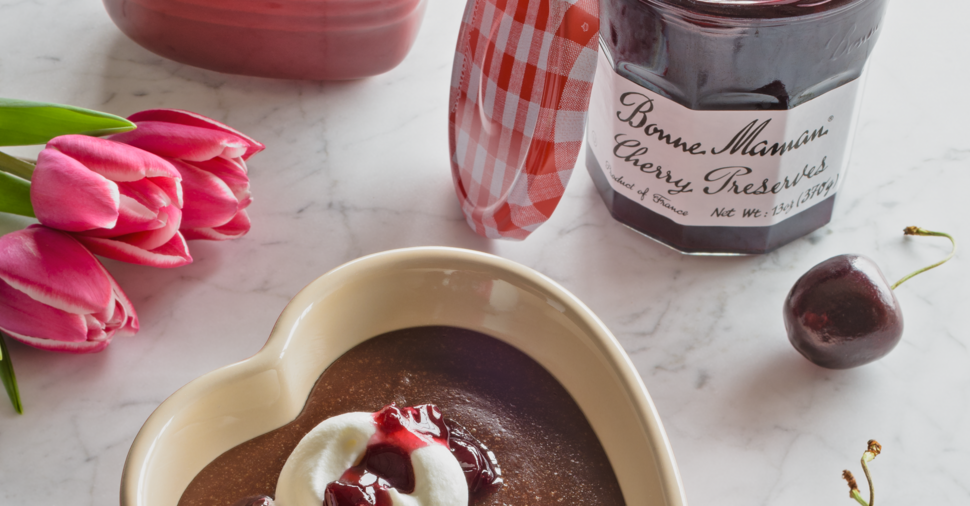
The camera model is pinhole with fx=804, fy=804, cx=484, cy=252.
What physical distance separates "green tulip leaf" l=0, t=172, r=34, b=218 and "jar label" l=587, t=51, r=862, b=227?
30cm

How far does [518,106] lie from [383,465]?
0.62 ft

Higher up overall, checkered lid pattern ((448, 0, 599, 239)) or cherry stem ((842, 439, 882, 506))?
checkered lid pattern ((448, 0, 599, 239))

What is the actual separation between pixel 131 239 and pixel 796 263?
0.37 meters

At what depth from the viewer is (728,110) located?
0.38 m

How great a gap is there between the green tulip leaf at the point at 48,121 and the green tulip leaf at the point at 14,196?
0.09 ft

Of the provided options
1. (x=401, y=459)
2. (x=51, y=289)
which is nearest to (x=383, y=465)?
(x=401, y=459)

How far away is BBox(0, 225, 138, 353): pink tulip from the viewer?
1.20 ft

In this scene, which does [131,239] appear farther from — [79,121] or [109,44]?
[109,44]

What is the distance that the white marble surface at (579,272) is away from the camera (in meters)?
0.40

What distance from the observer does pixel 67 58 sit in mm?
574

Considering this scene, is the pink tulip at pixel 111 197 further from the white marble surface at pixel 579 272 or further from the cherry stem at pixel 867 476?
the cherry stem at pixel 867 476

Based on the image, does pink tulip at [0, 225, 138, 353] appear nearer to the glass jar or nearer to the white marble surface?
the white marble surface

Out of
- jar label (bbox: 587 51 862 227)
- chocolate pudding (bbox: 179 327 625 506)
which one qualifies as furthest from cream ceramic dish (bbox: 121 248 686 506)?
jar label (bbox: 587 51 862 227)

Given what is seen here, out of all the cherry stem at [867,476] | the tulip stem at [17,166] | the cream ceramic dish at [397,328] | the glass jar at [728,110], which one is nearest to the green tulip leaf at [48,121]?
the tulip stem at [17,166]
